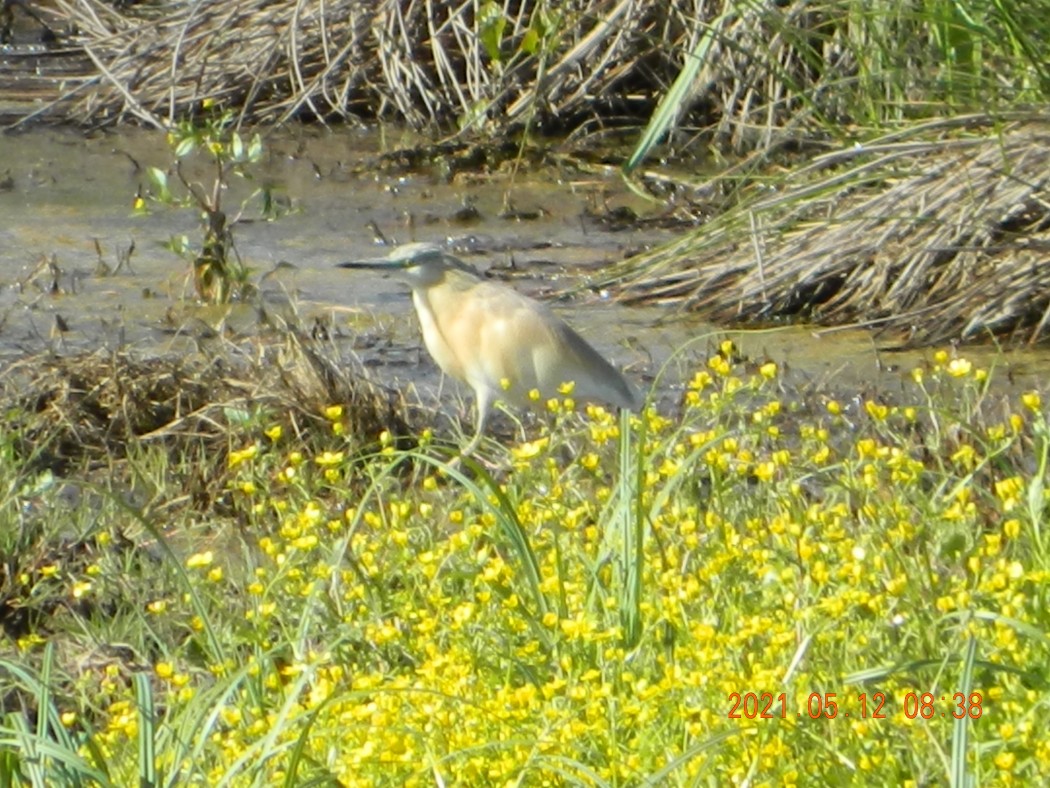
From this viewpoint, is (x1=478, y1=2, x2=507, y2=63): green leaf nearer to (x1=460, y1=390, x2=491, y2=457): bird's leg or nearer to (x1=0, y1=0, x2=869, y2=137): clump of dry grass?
(x1=0, y1=0, x2=869, y2=137): clump of dry grass

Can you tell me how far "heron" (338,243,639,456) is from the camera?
5.12 metres

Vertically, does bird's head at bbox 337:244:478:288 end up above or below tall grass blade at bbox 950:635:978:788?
below

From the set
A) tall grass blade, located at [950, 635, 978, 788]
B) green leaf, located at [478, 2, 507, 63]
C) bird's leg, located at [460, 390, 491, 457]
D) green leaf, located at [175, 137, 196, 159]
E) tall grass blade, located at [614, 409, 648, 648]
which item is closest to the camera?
tall grass blade, located at [950, 635, 978, 788]

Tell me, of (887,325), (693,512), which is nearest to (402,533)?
(693,512)

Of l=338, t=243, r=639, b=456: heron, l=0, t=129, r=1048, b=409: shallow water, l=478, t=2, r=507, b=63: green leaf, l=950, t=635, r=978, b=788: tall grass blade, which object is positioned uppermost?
l=478, t=2, r=507, b=63: green leaf

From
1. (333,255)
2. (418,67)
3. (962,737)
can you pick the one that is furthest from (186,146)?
(962,737)

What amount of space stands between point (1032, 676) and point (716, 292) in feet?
12.8

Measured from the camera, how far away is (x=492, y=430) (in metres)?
5.52

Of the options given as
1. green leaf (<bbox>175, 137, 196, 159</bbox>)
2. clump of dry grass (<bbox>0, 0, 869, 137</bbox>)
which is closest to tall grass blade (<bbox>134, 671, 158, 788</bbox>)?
green leaf (<bbox>175, 137, 196, 159</bbox>)

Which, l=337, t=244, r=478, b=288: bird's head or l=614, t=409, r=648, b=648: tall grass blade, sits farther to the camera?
l=337, t=244, r=478, b=288: bird's head

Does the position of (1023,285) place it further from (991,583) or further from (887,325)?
(991,583)
